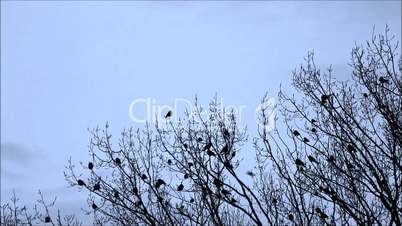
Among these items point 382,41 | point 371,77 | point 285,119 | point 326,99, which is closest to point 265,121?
point 285,119

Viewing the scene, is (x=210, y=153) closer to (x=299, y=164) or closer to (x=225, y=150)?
(x=225, y=150)

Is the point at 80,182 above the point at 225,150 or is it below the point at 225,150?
below

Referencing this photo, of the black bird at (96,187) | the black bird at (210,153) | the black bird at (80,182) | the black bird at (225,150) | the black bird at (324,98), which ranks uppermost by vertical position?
the black bird at (324,98)

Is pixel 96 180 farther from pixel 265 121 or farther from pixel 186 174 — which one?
pixel 265 121

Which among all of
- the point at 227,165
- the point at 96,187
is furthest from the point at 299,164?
the point at 96,187

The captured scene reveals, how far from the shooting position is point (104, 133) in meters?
9.81

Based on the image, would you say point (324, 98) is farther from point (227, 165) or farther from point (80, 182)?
point (80, 182)

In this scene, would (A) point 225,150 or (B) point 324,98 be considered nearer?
(A) point 225,150

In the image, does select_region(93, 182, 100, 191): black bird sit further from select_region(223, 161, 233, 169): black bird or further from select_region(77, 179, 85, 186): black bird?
select_region(223, 161, 233, 169): black bird

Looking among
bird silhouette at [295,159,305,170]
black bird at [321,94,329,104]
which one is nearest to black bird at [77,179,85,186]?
bird silhouette at [295,159,305,170]

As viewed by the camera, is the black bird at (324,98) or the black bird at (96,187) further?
the black bird at (324,98)

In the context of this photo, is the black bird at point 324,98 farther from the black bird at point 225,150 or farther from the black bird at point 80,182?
the black bird at point 80,182

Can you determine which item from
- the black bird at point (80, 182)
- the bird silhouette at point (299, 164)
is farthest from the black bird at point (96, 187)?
the bird silhouette at point (299, 164)

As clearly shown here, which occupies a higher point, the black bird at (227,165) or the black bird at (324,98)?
the black bird at (324,98)
